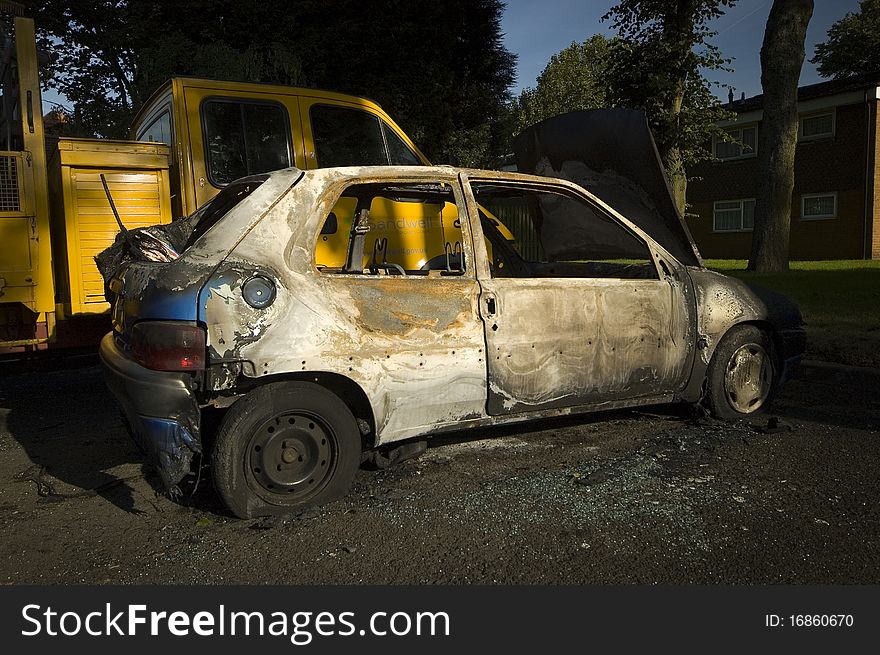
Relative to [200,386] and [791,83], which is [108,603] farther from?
[791,83]

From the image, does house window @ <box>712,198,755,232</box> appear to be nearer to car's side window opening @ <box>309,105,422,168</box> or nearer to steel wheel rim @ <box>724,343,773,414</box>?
car's side window opening @ <box>309,105,422,168</box>

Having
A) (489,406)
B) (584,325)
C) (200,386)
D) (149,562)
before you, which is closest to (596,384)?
(584,325)

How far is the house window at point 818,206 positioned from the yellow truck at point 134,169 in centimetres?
2182

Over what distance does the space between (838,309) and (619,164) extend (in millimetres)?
5098

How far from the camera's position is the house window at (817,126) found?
2364 cm

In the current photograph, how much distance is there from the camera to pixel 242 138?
6.33 meters

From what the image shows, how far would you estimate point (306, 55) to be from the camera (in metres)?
14.3

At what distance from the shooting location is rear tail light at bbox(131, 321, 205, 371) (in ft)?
10.7

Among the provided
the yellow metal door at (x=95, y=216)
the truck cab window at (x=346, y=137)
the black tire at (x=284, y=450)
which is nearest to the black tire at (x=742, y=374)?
the black tire at (x=284, y=450)

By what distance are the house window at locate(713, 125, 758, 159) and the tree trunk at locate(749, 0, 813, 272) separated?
495 inches

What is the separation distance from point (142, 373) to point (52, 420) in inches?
114

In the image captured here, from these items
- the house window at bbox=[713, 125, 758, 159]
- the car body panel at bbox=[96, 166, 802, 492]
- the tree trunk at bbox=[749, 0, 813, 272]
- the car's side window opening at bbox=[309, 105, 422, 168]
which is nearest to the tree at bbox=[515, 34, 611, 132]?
the house window at bbox=[713, 125, 758, 159]

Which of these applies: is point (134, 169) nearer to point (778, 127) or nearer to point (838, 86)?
point (778, 127)

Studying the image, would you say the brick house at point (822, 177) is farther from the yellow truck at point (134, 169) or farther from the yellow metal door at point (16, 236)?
the yellow metal door at point (16, 236)
